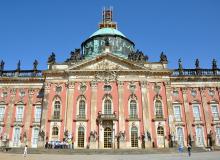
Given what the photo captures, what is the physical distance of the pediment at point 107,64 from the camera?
4025 centimetres

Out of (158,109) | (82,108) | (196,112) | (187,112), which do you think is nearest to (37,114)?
(82,108)

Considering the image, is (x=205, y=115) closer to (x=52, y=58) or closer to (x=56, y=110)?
(x=56, y=110)

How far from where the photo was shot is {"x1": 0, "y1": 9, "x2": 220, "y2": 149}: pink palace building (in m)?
37.3

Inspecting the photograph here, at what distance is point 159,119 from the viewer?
3809 centimetres

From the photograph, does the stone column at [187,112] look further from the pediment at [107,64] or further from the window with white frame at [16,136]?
the window with white frame at [16,136]

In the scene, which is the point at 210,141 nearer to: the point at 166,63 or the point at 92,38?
the point at 166,63

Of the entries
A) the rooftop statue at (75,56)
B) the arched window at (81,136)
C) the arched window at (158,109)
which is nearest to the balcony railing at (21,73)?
the rooftop statue at (75,56)

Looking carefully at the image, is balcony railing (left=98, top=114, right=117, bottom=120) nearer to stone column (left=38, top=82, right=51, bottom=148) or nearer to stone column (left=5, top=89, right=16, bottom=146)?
stone column (left=38, top=82, right=51, bottom=148)

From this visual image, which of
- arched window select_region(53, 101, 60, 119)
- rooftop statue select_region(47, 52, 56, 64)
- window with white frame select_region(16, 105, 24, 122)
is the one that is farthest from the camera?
rooftop statue select_region(47, 52, 56, 64)

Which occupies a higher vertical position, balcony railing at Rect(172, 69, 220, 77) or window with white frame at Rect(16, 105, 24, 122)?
balcony railing at Rect(172, 69, 220, 77)

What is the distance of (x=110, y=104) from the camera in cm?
3897

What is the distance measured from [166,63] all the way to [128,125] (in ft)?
37.1

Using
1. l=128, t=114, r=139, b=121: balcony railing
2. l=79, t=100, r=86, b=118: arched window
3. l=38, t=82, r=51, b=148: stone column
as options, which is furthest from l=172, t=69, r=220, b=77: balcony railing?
l=38, t=82, r=51, b=148: stone column

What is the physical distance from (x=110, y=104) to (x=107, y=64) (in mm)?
6089
